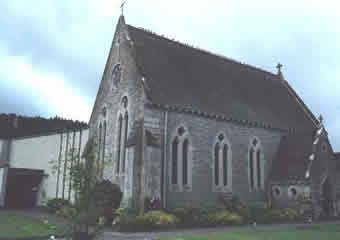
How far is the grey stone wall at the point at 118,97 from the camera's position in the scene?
21.5m

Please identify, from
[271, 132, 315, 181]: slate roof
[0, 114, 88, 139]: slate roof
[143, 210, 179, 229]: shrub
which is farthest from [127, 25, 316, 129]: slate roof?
[0, 114, 88, 139]: slate roof

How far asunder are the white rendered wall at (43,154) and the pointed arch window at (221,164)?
10.8 m

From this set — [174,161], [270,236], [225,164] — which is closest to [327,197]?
[225,164]

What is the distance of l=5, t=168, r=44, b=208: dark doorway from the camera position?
2970cm

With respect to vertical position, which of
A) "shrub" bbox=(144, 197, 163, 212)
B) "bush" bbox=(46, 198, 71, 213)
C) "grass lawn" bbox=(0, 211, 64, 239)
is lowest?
"grass lawn" bbox=(0, 211, 64, 239)

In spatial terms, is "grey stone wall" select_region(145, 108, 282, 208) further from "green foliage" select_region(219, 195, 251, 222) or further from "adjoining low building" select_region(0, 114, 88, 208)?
"adjoining low building" select_region(0, 114, 88, 208)

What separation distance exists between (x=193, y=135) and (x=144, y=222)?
7.47 metres

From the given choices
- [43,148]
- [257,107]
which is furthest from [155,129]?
[43,148]

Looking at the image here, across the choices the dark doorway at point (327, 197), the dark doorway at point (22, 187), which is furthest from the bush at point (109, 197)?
the dark doorway at point (327, 197)

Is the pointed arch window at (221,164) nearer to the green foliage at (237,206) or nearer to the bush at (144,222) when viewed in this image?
the green foliage at (237,206)

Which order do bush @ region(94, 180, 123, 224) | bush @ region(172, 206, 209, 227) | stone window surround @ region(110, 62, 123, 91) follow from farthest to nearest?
stone window surround @ region(110, 62, 123, 91), bush @ region(94, 180, 123, 224), bush @ region(172, 206, 209, 227)

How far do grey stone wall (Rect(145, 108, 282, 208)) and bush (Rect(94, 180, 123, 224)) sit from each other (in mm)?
3142

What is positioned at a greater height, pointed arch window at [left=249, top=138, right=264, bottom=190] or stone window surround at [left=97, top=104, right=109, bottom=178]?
stone window surround at [left=97, top=104, right=109, bottom=178]

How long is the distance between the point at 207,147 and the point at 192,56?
27.6 feet
